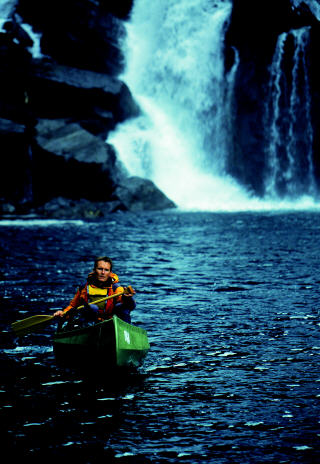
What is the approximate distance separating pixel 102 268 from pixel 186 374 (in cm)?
221

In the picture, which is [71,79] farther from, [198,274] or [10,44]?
[198,274]

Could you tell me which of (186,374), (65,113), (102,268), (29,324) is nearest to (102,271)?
(102,268)

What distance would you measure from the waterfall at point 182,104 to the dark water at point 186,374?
3196 centimetres

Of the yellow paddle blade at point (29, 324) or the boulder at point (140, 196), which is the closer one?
the yellow paddle blade at point (29, 324)

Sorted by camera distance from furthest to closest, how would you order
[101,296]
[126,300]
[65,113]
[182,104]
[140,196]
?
[182,104] < [65,113] < [140,196] < [101,296] < [126,300]

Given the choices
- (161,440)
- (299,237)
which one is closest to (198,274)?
(299,237)

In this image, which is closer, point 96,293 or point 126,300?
point 126,300

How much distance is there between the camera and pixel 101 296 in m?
11.4

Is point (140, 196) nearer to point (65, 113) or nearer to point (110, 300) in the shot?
point (65, 113)

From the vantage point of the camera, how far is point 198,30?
59562 millimetres

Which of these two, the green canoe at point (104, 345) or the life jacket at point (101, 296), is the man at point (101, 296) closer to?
the life jacket at point (101, 296)

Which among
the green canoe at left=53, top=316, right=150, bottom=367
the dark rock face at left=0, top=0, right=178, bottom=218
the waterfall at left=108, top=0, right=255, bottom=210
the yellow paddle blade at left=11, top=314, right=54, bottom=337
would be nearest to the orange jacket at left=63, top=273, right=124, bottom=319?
the green canoe at left=53, top=316, right=150, bottom=367

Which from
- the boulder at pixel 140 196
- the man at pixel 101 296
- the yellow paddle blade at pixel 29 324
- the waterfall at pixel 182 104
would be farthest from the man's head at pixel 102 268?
the waterfall at pixel 182 104

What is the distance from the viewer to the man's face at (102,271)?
11023 mm
